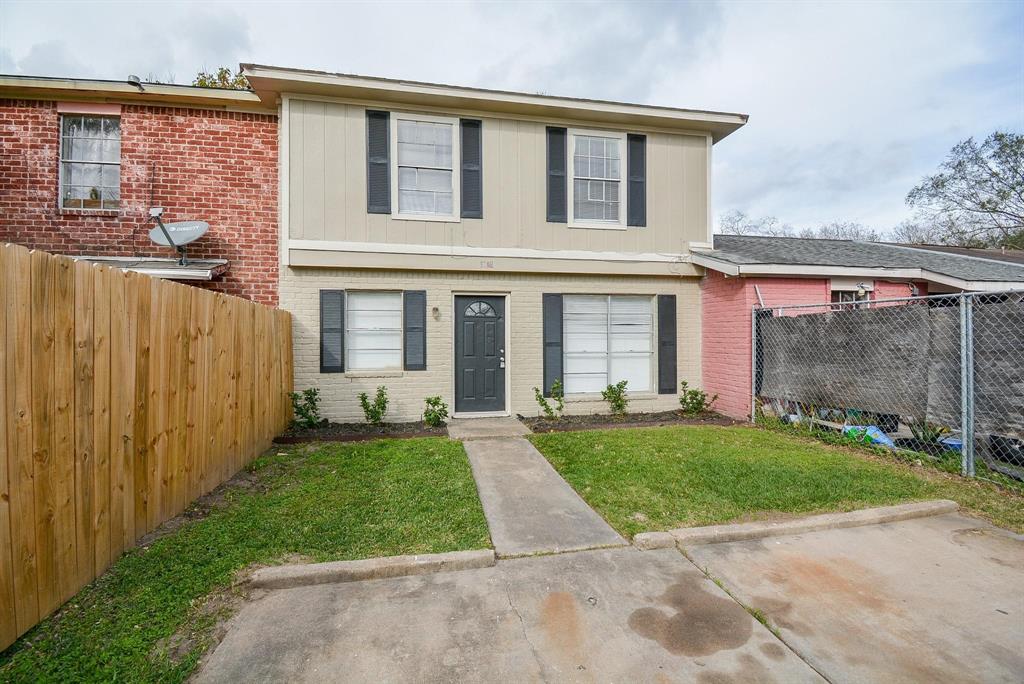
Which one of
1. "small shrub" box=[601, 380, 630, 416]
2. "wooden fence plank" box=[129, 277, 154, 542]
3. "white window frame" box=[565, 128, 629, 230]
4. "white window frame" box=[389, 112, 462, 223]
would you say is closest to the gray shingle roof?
"white window frame" box=[565, 128, 629, 230]

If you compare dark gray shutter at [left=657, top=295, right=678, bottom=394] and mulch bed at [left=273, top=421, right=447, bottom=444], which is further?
dark gray shutter at [left=657, top=295, right=678, bottom=394]

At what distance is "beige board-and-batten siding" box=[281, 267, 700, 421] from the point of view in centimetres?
749

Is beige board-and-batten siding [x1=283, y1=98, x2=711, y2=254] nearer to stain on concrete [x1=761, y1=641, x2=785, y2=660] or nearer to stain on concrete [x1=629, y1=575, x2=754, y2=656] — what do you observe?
stain on concrete [x1=629, y1=575, x2=754, y2=656]

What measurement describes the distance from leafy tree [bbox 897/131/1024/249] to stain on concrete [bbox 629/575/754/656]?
2885 cm

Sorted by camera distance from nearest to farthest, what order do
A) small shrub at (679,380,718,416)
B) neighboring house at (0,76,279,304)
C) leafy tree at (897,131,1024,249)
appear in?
neighboring house at (0,76,279,304) → small shrub at (679,380,718,416) → leafy tree at (897,131,1024,249)

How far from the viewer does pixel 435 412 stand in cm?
764

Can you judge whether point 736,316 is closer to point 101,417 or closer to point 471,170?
point 471,170

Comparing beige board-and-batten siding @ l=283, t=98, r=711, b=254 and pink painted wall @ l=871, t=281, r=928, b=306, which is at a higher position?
beige board-and-batten siding @ l=283, t=98, r=711, b=254

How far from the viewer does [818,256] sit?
8922 mm

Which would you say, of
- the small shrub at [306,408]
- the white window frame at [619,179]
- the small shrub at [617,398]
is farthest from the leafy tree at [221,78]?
the small shrub at [617,398]

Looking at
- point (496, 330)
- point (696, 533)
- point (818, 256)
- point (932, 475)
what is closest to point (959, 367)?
point (932, 475)

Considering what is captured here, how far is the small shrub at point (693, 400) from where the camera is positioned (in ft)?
27.9

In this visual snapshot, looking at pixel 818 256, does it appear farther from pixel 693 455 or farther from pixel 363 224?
pixel 363 224

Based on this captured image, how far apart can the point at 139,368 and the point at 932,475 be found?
7.19 meters
